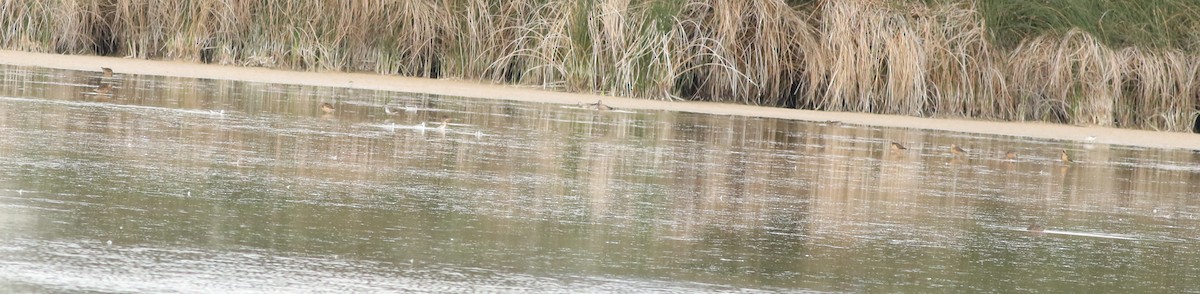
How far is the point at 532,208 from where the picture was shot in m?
7.61

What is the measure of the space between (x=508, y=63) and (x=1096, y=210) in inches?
390

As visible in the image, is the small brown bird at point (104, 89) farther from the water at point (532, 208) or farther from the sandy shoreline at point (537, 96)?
the sandy shoreline at point (537, 96)

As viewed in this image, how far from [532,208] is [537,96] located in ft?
29.8

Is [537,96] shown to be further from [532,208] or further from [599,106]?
[532,208]

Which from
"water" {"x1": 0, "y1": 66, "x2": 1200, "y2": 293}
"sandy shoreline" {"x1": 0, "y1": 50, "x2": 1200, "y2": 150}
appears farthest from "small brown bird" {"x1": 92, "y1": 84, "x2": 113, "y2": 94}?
"sandy shoreline" {"x1": 0, "y1": 50, "x2": 1200, "y2": 150}

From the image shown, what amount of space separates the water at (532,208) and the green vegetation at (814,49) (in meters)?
4.02

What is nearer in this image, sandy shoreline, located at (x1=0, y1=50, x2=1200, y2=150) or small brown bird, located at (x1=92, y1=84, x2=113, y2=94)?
small brown bird, located at (x1=92, y1=84, x2=113, y2=94)

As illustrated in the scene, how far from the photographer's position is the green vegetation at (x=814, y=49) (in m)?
17.1

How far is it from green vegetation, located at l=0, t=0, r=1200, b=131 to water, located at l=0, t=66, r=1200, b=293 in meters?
4.02

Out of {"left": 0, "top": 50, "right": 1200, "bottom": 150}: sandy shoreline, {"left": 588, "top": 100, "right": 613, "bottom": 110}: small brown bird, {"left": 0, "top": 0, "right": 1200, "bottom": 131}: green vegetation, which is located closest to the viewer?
{"left": 588, "top": 100, "right": 613, "bottom": 110}: small brown bird

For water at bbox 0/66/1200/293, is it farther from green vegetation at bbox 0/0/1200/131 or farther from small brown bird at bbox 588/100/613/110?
green vegetation at bbox 0/0/1200/131

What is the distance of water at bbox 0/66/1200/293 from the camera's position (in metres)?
5.77

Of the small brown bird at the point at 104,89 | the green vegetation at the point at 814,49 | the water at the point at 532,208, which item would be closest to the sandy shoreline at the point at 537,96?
the green vegetation at the point at 814,49

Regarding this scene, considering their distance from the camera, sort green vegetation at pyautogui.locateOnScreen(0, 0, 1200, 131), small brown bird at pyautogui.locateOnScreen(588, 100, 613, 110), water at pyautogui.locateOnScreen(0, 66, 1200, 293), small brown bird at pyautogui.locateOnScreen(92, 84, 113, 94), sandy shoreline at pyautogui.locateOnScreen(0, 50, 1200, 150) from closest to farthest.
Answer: water at pyautogui.locateOnScreen(0, 66, 1200, 293) < small brown bird at pyautogui.locateOnScreen(92, 84, 113, 94) < small brown bird at pyautogui.locateOnScreen(588, 100, 613, 110) < sandy shoreline at pyautogui.locateOnScreen(0, 50, 1200, 150) < green vegetation at pyautogui.locateOnScreen(0, 0, 1200, 131)
